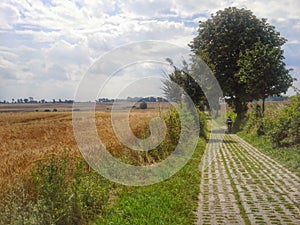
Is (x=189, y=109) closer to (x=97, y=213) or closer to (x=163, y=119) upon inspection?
(x=163, y=119)

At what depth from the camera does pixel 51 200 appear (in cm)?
645

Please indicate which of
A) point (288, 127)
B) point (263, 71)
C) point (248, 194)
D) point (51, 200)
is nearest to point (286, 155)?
point (288, 127)

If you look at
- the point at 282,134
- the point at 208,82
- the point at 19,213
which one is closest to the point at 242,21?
the point at 208,82

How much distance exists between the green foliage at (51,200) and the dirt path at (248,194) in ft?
7.05

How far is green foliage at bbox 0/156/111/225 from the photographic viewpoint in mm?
5914

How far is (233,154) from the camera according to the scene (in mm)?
18234

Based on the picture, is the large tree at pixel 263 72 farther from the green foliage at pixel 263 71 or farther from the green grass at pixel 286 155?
the green grass at pixel 286 155

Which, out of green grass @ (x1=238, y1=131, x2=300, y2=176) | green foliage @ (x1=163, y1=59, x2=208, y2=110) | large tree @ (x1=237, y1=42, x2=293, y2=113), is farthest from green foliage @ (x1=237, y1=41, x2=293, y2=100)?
green grass @ (x1=238, y1=131, x2=300, y2=176)

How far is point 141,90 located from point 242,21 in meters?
25.5

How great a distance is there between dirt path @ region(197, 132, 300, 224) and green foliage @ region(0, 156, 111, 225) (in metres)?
2.15

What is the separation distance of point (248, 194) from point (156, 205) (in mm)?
2732

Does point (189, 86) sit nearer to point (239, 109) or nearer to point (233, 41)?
point (233, 41)

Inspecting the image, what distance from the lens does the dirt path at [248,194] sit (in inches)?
297

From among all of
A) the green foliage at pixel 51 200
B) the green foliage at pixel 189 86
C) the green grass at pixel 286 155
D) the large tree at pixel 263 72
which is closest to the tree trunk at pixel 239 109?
the large tree at pixel 263 72
